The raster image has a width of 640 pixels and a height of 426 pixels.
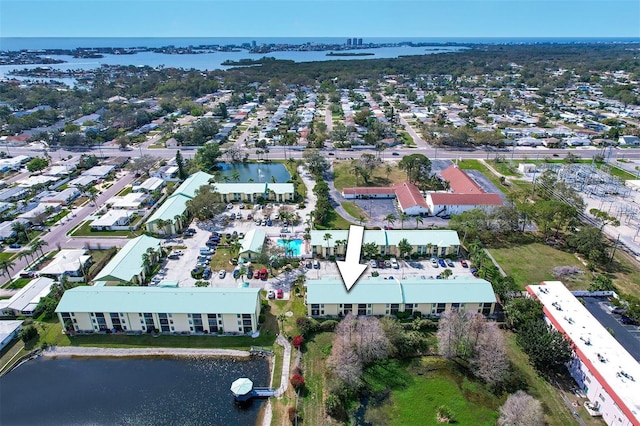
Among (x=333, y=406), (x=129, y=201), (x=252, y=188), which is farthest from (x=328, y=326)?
(x=129, y=201)

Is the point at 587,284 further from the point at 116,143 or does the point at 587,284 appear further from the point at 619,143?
the point at 116,143

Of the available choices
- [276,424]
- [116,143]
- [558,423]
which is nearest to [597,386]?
[558,423]

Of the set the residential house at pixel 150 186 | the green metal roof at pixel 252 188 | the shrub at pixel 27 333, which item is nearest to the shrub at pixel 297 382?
the shrub at pixel 27 333

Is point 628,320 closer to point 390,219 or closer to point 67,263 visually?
point 390,219

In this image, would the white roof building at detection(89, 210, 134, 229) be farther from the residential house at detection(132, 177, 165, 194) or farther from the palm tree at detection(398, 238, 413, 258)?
the palm tree at detection(398, 238, 413, 258)

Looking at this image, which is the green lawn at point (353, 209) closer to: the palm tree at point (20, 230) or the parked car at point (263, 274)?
the parked car at point (263, 274)
